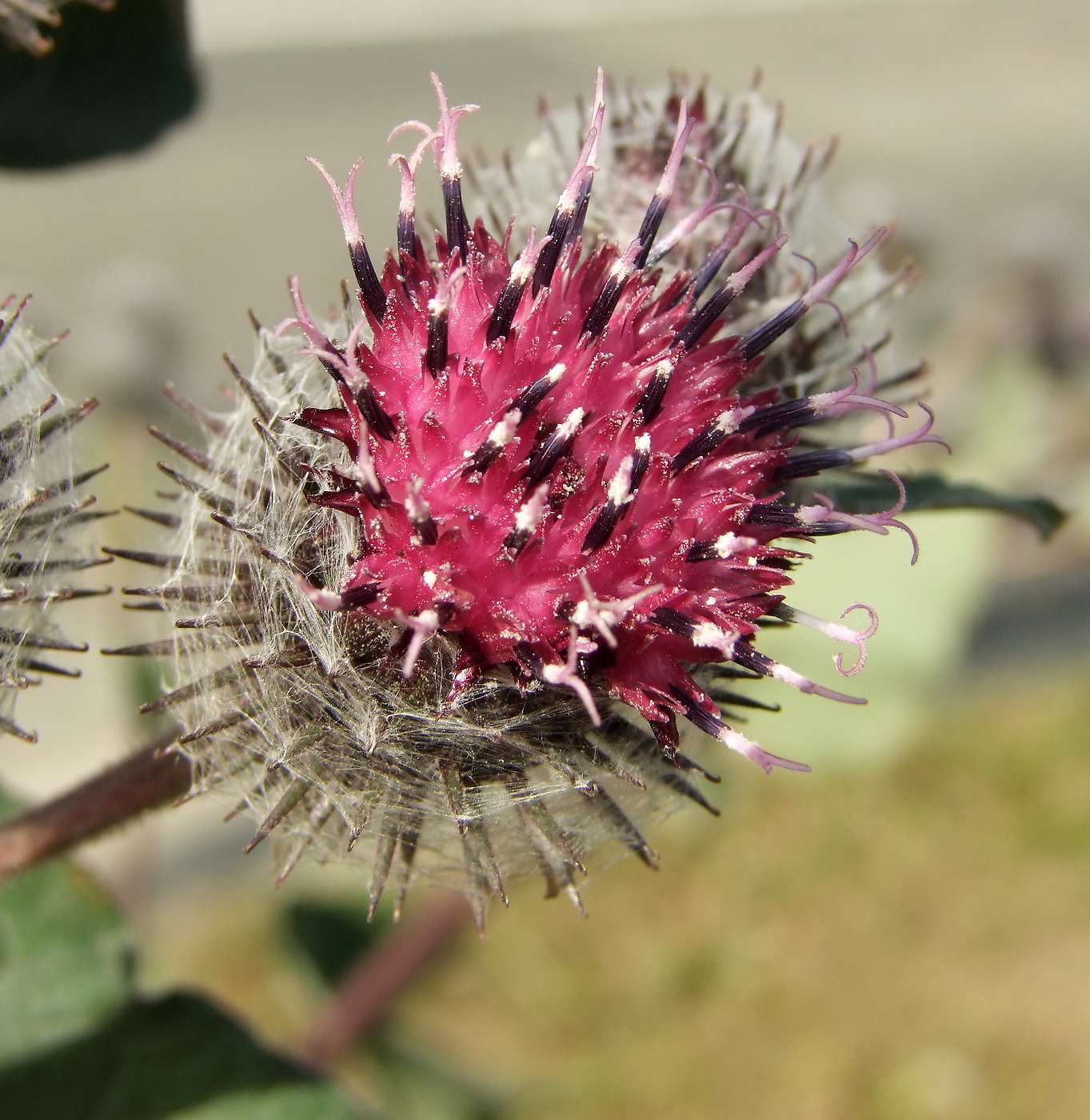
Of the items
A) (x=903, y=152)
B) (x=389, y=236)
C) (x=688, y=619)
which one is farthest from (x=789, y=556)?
(x=903, y=152)

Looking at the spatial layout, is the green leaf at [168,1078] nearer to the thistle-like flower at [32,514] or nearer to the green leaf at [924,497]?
the thistle-like flower at [32,514]

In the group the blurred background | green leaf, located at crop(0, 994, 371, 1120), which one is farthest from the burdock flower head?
the blurred background

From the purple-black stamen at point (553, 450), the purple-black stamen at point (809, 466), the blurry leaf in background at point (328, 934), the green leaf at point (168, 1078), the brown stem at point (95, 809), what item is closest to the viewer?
the purple-black stamen at point (553, 450)

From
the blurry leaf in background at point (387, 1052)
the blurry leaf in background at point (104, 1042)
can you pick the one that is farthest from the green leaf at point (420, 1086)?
the blurry leaf in background at point (104, 1042)

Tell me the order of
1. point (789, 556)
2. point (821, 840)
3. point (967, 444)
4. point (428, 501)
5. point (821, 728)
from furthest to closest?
point (821, 840) < point (967, 444) < point (821, 728) < point (789, 556) < point (428, 501)

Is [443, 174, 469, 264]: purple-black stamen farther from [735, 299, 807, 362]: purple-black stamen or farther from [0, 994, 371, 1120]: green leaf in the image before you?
[0, 994, 371, 1120]: green leaf

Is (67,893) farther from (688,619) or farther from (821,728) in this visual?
(821,728)
